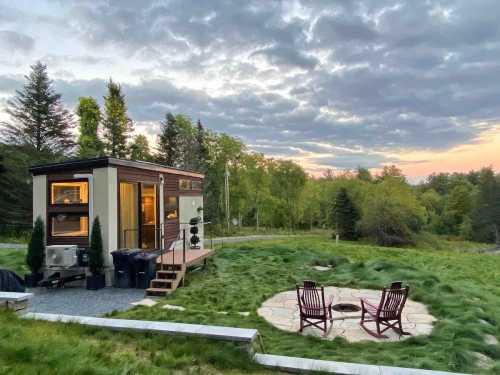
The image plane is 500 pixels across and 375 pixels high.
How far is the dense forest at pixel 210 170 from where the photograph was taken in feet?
74.0

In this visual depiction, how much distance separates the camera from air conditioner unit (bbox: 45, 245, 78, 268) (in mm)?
8219

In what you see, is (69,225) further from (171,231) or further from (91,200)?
(171,231)

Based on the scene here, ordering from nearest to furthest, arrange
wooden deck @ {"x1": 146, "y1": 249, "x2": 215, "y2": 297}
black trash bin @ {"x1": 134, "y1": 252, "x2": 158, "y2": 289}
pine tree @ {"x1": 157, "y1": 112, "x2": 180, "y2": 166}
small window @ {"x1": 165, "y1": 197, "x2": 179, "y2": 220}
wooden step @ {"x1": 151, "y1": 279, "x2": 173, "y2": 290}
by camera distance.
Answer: wooden deck @ {"x1": 146, "y1": 249, "x2": 215, "y2": 297}, wooden step @ {"x1": 151, "y1": 279, "x2": 173, "y2": 290}, black trash bin @ {"x1": 134, "y1": 252, "x2": 158, "y2": 289}, small window @ {"x1": 165, "y1": 197, "x2": 179, "y2": 220}, pine tree @ {"x1": 157, "y1": 112, "x2": 180, "y2": 166}

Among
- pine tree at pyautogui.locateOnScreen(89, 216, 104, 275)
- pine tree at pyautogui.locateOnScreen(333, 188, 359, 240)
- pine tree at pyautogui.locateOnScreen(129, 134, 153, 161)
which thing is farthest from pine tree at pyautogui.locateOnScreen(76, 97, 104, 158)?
pine tree at pyautogui.locateOnScreen(333, 188, 359, 240)

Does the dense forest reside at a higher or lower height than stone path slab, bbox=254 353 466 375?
higher

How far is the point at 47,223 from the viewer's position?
28.9 ft

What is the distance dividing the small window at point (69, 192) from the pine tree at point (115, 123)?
21.2m

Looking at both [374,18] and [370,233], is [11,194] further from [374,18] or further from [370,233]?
[370,233]

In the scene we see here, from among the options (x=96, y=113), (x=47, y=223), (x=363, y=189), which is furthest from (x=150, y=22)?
(x=363, y=189)

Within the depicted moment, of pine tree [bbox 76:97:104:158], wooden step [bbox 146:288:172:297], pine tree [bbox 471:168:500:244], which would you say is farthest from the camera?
pine tree [bbox 471:168:500:244]

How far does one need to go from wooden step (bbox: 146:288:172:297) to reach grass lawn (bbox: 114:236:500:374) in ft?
1.03

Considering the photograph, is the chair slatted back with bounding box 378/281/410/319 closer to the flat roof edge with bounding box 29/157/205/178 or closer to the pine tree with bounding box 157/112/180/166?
the flat roof edge with bounding box 29/157/205/178

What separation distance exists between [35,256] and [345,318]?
310 inches

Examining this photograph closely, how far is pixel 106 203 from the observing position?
330 inches
